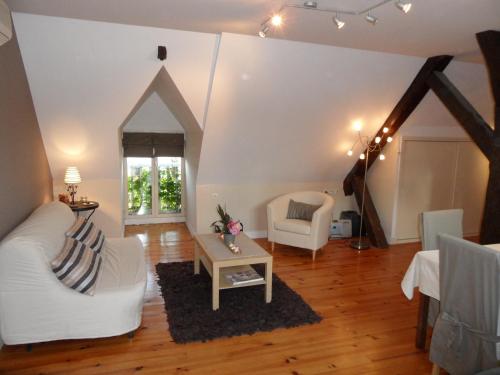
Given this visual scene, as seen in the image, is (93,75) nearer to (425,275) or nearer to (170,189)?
(170,189)

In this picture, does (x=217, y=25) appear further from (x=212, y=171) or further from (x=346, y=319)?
(x=346, y=319)

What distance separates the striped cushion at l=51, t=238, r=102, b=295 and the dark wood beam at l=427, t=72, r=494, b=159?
147 inches

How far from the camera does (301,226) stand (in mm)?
4777

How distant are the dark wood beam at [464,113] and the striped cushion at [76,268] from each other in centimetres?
374

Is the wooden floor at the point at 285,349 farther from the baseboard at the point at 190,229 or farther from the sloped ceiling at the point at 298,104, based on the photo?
the sloped ceiling at the point at 298,104

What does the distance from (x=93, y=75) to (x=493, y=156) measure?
403cm

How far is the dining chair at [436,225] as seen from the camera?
9.75 ft

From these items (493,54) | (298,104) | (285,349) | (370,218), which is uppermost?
(493,54)

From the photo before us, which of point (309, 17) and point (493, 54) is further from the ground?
point (309, 17)

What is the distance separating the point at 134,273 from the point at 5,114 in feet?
5.51

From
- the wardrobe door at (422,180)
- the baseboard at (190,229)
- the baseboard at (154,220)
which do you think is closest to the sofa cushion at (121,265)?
the baseboard at (190,229)

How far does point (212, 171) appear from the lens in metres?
5.24

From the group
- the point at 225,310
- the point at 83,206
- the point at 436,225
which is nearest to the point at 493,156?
the point at 436,225

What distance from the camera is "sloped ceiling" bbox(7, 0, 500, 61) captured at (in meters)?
2.78
